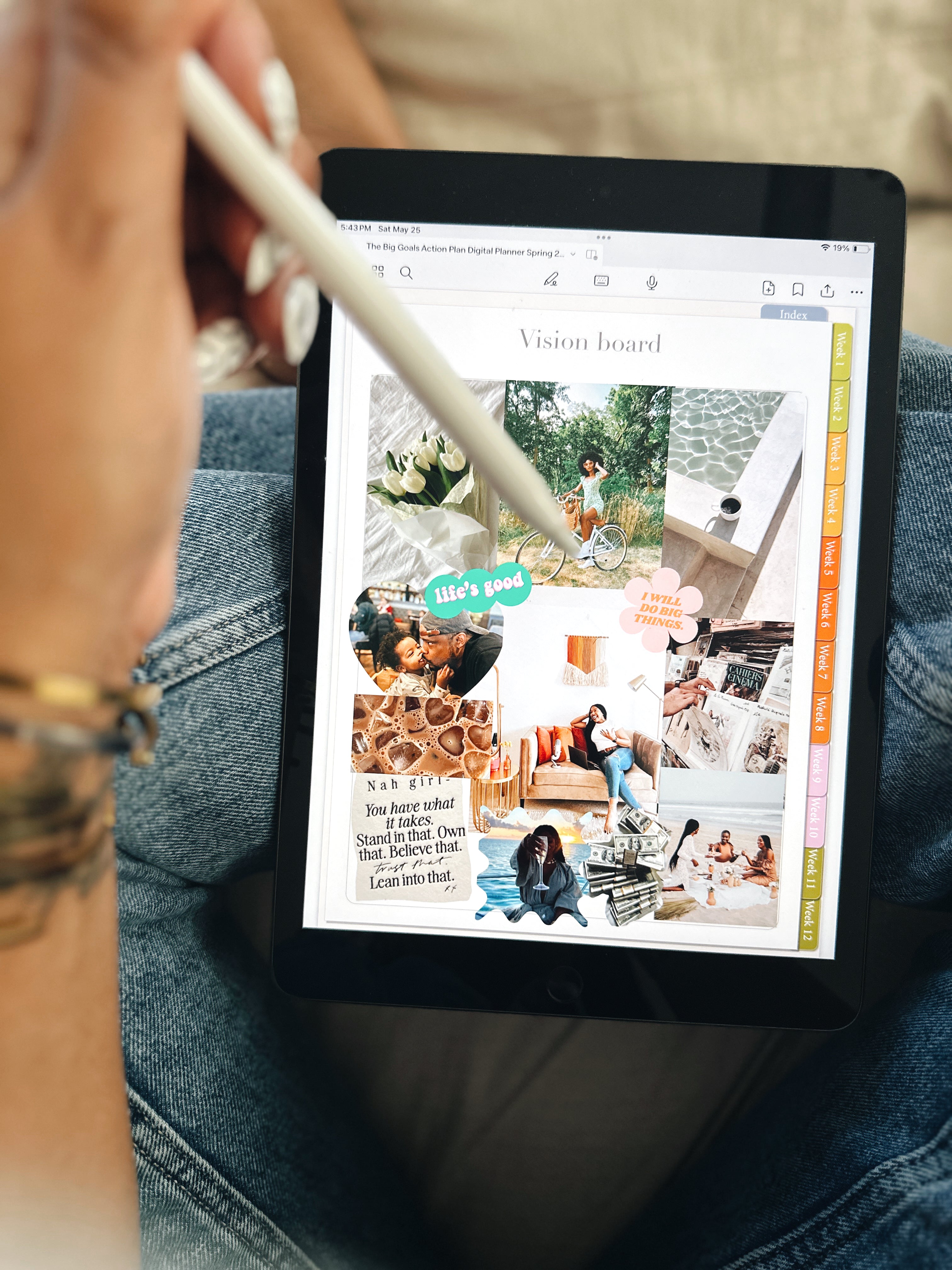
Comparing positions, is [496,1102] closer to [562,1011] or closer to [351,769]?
[562,1011]

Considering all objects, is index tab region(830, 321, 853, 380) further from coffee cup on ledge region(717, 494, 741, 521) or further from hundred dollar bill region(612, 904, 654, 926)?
hundred dollar bill region(612, 904, 654, 926)

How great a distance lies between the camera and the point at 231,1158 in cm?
46

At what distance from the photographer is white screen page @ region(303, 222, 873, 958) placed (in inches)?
17.4

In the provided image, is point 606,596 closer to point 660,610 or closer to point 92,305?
point 660,610

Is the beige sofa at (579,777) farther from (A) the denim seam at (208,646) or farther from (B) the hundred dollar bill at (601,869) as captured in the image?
(A) the denim seam at (208,646)

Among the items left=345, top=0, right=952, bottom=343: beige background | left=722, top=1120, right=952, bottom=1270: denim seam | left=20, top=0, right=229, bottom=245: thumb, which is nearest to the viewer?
left=20, top=0, right=229, bottom=245: thumb

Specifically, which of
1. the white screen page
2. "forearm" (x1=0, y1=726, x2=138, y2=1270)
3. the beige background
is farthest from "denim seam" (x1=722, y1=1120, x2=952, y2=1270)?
the beige background

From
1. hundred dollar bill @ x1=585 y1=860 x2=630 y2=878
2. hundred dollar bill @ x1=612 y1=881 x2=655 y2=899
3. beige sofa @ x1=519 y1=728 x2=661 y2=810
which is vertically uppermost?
beige sofa @ x1=519 y1=728 x2=661 y2=810

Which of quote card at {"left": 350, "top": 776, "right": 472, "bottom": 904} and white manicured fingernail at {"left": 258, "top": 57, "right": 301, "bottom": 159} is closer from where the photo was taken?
white manicured fingernail at {"left": 258, "top": 57, "right": 301, "bottom": 159}

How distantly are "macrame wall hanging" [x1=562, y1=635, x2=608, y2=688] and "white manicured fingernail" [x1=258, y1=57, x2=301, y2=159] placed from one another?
28 centimetres

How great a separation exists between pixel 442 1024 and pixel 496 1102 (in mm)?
69

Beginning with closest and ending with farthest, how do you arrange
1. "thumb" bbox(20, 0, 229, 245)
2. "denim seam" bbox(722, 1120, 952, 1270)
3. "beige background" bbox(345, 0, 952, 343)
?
1. "thumb" bbox(20, 0, 229, 245)
2. "denim seam" bbox(722, 1120, 952, 1270)
3. "beige background" bbox(345, 0, 952, 343)

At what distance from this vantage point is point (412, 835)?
0.46 metres

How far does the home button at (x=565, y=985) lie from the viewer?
18.5 inches
